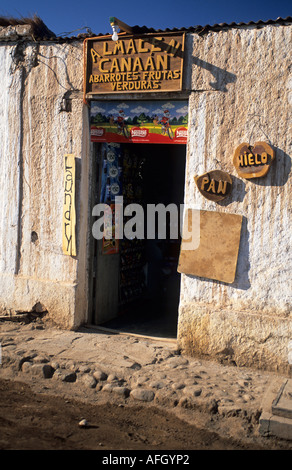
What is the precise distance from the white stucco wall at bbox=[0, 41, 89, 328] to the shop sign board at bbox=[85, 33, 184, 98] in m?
0.22

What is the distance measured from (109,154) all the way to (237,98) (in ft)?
7.12

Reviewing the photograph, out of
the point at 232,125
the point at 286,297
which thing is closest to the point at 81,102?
the point at 232,125

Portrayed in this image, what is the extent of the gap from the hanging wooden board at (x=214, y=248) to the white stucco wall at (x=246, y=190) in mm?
81

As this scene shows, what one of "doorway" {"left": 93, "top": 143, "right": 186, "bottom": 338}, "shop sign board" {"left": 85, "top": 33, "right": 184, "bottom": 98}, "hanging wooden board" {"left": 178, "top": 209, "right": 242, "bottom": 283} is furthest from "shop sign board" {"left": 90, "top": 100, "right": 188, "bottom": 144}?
"hanging wooden board" {"left": 178, "top": 209, "right": 242, "bottom": 283}

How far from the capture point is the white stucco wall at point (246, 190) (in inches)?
198

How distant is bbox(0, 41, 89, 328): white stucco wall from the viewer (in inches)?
243

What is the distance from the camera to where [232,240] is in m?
5.25

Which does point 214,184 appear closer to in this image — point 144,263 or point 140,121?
point 140,121

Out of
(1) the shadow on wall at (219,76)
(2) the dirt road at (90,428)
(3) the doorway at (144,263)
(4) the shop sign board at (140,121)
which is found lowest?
(2) the dirt road at (90,428)

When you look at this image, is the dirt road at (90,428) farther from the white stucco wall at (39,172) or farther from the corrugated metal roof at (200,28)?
the corrugated metal roof at (200,28)

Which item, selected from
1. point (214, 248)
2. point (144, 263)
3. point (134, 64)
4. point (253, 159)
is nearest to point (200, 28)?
point (134, 64)

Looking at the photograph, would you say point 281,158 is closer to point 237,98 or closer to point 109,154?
point 237,98

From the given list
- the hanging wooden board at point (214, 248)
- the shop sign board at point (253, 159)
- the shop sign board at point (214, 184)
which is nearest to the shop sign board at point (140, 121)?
the shop sign board at point (214, 184)

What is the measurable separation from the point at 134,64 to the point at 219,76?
1.13 m
